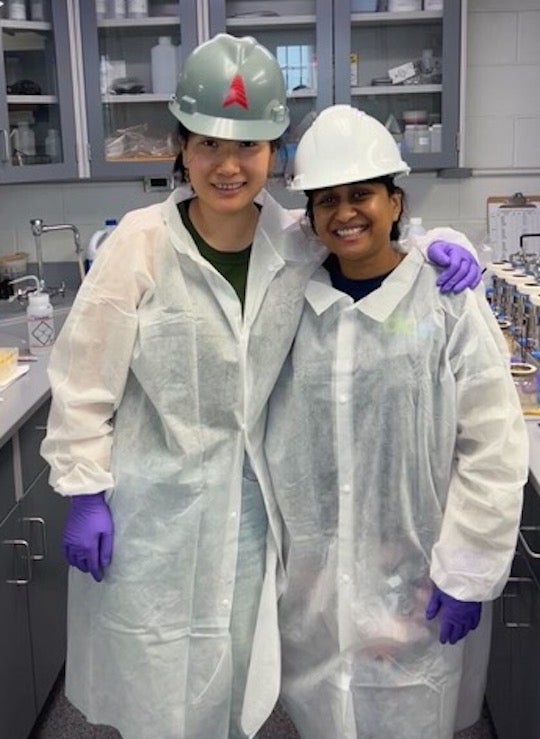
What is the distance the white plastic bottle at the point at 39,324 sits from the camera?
2428 mm

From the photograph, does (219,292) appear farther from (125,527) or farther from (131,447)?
(125,527)

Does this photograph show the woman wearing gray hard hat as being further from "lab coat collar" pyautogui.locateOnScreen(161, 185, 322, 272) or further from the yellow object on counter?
the yellow object on counter

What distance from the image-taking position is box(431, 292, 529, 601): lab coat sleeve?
1301 mm

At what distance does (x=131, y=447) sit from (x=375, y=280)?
48 cm

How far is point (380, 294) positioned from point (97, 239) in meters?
2.00

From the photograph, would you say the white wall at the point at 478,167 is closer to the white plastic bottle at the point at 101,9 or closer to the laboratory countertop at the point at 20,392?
the white plastic bottle at the point at 101,9

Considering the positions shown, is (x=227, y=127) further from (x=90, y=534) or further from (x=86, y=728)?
(x=86, y=728)

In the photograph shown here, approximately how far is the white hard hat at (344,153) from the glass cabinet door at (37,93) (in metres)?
1.86

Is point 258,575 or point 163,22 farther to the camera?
point 163,22

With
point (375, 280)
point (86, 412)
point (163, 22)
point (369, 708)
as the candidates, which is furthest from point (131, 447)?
point (163, 22)

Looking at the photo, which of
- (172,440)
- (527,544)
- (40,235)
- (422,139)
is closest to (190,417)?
(172,440)

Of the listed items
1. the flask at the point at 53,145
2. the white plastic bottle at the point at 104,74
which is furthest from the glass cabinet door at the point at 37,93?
the white plastic bottle at the point at 104,74

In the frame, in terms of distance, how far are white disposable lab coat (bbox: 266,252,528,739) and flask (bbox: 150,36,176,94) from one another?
76.7 inches

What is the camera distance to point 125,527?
141cm
